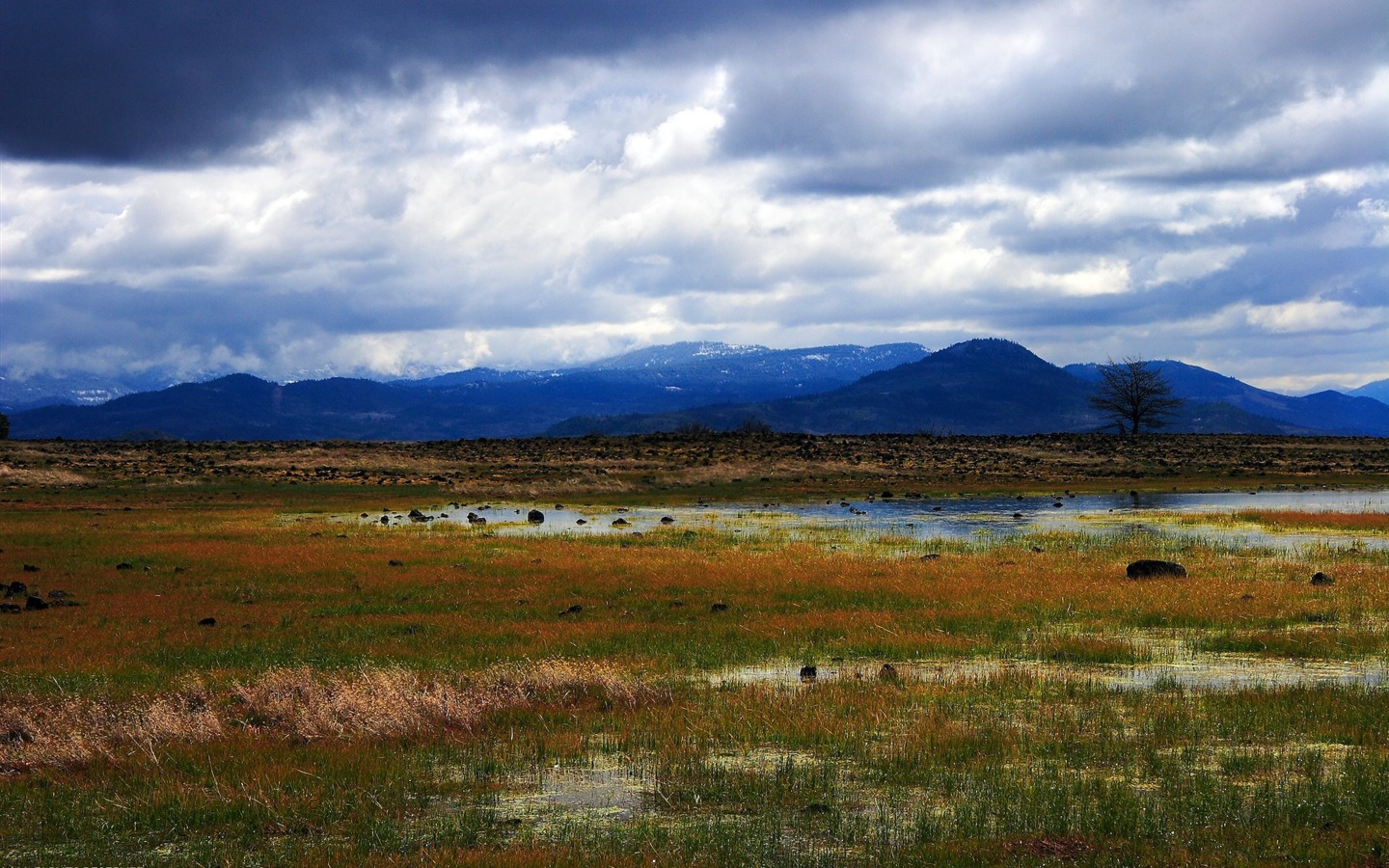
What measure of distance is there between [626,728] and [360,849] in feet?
18.7

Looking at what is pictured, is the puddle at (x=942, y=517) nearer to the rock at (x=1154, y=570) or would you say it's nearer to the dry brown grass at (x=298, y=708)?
the rock at (x=1154, y=570)

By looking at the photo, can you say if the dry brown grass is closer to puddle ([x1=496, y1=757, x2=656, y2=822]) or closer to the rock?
puddle ([x1=496, y1=757, x2=656, y2=822])

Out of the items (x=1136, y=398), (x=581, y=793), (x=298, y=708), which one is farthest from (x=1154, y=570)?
(x=1136, y=398)

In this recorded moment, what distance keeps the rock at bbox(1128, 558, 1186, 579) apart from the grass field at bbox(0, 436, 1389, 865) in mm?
1030

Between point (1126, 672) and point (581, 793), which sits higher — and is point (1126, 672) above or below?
above

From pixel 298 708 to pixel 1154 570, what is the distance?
26105 mm

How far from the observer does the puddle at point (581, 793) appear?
45.8ft

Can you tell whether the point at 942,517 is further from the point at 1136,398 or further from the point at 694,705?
the point at 1136,398

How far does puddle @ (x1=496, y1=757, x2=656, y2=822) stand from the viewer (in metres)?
14.0

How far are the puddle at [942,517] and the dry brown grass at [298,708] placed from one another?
30130mm

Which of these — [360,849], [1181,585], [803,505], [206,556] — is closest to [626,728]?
[360,849]

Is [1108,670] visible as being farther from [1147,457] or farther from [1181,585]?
[1147,457]

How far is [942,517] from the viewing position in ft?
204

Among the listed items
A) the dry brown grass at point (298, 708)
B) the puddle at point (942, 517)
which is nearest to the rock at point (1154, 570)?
the puddle at point (942, 517)
